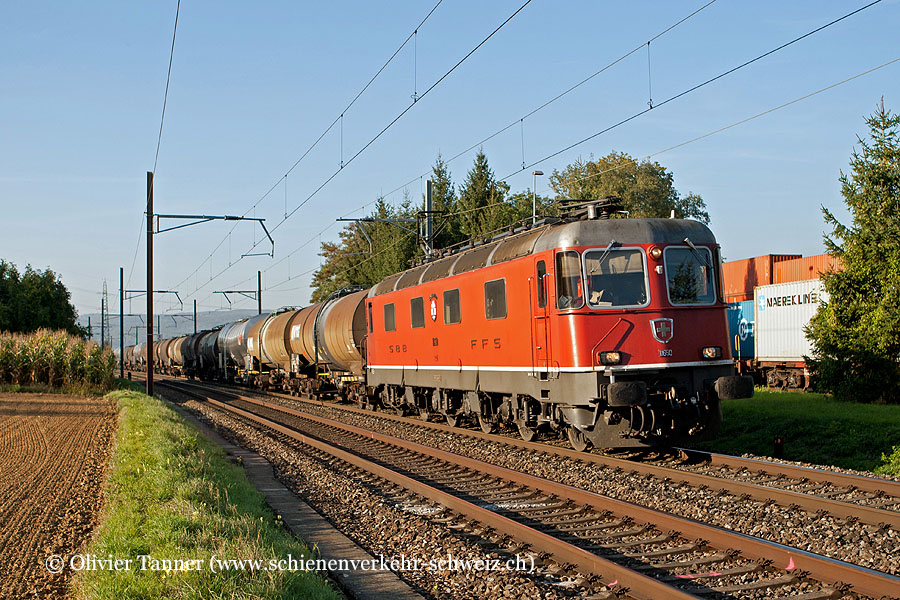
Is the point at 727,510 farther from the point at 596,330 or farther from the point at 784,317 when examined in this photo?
the point at 784,317

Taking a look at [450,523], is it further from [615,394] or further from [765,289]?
[765,289]

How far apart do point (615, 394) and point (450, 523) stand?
3372mm

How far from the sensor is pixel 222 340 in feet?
161

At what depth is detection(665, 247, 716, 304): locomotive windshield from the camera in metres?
11.9

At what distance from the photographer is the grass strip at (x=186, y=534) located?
17.6 feet

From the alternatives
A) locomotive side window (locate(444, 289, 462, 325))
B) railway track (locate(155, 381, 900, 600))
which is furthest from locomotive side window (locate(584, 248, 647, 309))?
locomotive side window (locate(444, 289, 462, 325))

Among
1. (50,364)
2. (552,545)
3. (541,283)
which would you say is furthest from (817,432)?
(50,364)

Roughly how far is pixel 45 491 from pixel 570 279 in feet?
25.0

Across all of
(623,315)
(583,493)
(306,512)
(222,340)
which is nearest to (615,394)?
(623,315)

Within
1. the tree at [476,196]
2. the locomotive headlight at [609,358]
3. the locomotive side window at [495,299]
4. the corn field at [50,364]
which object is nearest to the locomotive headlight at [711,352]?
the locomotive headlight at [609,358]

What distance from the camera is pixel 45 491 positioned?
1050 cm

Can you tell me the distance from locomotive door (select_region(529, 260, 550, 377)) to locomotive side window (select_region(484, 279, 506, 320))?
3.97ft

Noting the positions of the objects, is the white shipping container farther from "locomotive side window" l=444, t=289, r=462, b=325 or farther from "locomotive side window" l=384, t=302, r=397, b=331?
"locomotive side window" l=444, t=289, r=462, b=325

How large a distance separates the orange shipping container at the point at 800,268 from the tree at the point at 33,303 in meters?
40.7
